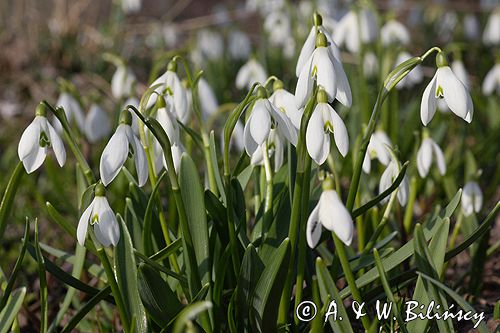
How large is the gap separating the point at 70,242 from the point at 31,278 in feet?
1.19

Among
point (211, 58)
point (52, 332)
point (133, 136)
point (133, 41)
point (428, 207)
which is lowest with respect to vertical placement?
point (52, 332)

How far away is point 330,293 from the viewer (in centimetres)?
146

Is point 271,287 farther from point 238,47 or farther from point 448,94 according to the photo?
point 238,47

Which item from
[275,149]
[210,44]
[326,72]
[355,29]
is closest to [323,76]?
[326,72]

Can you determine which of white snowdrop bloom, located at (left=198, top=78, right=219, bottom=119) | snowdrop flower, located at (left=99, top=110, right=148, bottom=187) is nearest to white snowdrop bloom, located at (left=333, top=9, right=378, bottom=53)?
white snowdrop bloom, located at (left=198, top=78, right=219, bottom=119)

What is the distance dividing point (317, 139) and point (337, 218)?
0.15m

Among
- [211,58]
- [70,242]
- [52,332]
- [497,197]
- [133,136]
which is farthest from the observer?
[211,58]

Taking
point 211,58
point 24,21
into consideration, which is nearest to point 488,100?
point 211,58

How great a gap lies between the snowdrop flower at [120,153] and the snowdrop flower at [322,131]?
1.15 ft

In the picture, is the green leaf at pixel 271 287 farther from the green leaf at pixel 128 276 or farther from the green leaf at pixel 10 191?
the green leaf at pixel 10 191

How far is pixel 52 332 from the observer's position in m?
1.82

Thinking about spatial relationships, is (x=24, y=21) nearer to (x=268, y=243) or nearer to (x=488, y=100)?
(x=488, y=100)

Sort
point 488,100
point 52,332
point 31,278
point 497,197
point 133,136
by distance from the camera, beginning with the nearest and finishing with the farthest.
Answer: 1. point 133,136
2. point 52,332
3. point 31,278
4. point 497,197
5. point 488,100

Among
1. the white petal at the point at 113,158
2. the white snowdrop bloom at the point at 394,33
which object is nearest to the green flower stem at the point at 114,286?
the white petal at the point at 113,158
